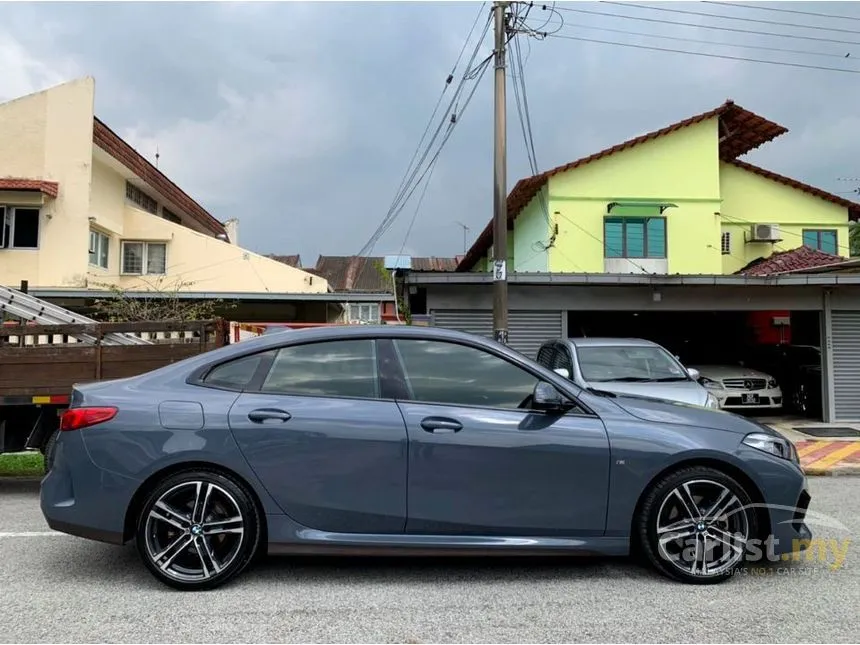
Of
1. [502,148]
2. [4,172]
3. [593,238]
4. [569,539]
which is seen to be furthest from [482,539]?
[4,172]

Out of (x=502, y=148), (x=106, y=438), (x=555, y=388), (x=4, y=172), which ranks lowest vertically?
(x=106, y=438)

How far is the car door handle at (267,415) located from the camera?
12.2 ft

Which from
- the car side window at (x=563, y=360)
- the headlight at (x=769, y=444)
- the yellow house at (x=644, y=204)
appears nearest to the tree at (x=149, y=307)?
the car side window at (x=563, y=360)

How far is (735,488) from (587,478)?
921mm

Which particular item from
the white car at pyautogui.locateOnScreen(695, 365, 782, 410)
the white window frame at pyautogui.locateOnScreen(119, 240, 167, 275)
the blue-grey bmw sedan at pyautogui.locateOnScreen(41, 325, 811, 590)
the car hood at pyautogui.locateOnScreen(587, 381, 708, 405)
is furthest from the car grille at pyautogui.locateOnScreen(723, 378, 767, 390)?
the white window frame at pyautogui.locateOnScreen(119, 240, 167, 275)

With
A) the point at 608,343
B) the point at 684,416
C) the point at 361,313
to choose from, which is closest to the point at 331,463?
the point at 684,416

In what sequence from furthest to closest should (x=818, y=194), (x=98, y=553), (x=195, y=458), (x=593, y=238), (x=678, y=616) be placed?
(x=818, y=194) < (x=593, y=238) < (x=98, y=553) < (x=195, y=458) < (x=678, y=616)

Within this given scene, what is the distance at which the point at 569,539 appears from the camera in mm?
Answer: 3756

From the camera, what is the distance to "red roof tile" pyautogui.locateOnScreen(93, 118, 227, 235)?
55.3ft

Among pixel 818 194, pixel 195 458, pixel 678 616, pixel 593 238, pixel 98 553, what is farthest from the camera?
pixel 818 194

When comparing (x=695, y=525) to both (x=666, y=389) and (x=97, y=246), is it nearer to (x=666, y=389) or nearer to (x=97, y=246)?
(x=666, y=389)

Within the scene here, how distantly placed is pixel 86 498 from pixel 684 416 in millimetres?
3616

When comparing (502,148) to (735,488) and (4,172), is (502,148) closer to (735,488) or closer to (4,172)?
(735,488)

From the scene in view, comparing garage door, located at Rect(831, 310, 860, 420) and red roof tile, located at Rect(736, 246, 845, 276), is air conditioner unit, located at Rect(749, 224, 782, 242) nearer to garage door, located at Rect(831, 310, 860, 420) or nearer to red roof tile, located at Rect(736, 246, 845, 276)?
red roof tile, located at Rect(736, 246, 845, 276)
